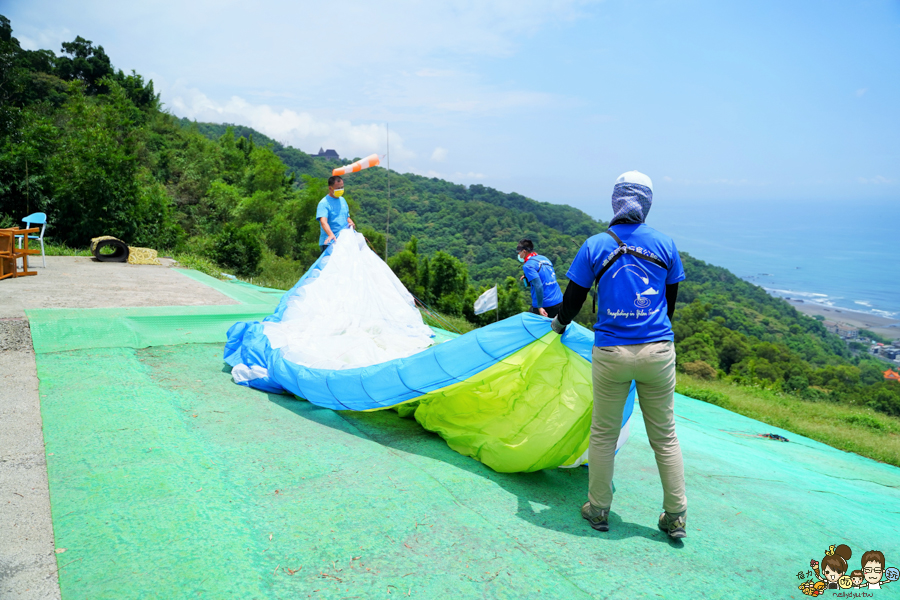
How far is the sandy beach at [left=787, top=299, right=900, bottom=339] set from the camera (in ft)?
229

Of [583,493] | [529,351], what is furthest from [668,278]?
[583,493]

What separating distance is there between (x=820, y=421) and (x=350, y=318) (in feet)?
20.1

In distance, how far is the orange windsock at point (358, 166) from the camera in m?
5.95

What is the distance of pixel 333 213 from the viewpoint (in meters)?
5.91

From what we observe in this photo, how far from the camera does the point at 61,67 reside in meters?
37.7

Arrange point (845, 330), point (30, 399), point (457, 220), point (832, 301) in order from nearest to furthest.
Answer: point (30, 399), point (457, 220), point (845, 330), point (832, 301)

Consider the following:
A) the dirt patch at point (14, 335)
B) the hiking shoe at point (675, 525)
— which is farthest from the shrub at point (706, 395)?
the dirt patch at point (14, 335)

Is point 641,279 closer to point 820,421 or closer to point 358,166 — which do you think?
point 358,166

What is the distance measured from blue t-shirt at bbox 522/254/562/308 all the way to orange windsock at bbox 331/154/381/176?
2183 mm

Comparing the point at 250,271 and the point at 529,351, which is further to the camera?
the point at 250,271

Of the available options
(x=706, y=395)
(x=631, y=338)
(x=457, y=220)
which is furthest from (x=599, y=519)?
(x=457, y=220)

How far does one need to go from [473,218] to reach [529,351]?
57.0m

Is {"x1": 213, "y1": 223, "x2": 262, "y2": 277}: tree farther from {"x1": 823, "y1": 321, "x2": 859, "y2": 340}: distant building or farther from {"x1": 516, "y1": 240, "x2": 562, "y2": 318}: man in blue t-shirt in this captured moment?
{"x1": 823, "y1": 321, "x2": 859, "y2": 340}: distant building

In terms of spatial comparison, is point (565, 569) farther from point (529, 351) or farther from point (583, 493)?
point (529, 351)
